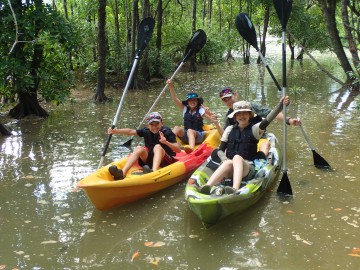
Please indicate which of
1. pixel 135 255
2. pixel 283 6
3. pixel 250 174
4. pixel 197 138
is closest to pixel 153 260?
pixel 135 255

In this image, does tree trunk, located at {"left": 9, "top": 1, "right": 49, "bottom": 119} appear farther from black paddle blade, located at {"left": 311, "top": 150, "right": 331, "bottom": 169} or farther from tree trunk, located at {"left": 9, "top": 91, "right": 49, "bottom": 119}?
black paddle blade, located at {"left": 311, "top": 150, "right": 331, "bottom": 169}

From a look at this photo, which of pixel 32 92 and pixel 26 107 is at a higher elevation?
pixel 32 92

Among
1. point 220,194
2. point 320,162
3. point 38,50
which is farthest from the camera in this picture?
point 38,50

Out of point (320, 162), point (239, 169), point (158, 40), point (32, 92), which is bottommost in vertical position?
point (320, 162)

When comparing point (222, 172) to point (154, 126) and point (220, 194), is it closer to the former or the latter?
point (220, 194)

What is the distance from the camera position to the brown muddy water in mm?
3871

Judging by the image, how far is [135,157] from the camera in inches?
221

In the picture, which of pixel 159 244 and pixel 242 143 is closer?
pixel 159 244

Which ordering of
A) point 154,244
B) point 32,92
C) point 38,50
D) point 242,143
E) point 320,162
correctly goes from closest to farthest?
point 154,244 < point 242,143 < point 320,162 < point 38,50 < point 32,92

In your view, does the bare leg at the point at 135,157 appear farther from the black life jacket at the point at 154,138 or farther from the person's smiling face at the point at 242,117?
the person's smiling face at the point at 242,117

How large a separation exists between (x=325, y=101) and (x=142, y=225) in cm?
964

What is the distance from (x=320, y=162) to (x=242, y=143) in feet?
6.16

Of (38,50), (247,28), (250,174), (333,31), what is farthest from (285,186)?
(333,31)

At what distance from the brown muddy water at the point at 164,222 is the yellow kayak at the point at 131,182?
15 centimetres
